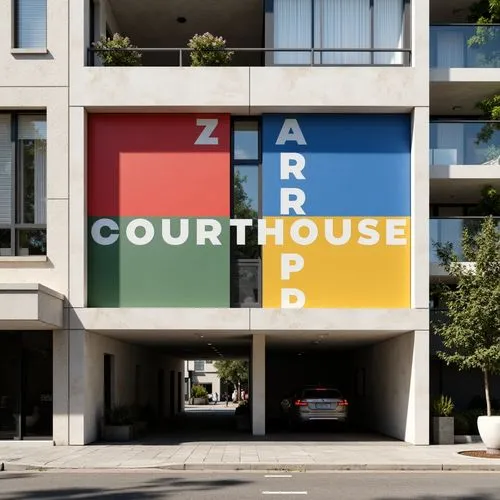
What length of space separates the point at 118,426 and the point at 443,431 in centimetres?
856

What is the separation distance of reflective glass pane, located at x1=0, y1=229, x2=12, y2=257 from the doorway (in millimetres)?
2109

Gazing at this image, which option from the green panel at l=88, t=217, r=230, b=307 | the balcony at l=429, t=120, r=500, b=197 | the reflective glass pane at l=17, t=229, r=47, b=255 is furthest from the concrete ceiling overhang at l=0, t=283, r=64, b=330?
the balcony at l=429, t=120, r=500, b=197

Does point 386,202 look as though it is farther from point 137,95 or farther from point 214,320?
point 137,95

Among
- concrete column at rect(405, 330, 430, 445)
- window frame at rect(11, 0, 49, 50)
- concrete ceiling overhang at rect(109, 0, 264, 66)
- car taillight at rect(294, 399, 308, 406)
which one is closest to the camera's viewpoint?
concrete column at rect(405, 330, 430, 445)

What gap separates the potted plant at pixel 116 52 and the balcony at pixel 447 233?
368 inches

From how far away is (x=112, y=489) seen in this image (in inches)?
536

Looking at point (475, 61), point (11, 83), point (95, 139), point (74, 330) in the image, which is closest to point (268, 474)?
point (74, 330)

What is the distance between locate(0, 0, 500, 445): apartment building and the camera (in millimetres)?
20906

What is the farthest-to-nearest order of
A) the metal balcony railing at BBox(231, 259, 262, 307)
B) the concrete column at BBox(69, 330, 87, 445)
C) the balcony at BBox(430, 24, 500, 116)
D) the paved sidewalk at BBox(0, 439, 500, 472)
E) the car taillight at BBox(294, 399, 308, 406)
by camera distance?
the car taillight at BBox(294, 399, 308, 406) < the balcony at BBox(430, 24, 500, 116) < the metal balcony railing at BBox(231, 259, 262, 307) < the concrete column at BBox(69, 330, 87, 445) < the paved sidewalk at BBox(0, 439, 500, 472)

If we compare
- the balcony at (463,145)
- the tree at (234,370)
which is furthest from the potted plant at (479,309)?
the tree at (234,370)

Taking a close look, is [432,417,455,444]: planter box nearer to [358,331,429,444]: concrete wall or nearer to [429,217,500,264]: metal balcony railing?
[358,331,429,444]: concrete wall

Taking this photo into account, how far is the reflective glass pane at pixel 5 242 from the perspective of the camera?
21.0 meters

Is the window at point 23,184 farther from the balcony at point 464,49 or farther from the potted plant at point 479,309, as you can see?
the balcony at point 464,49

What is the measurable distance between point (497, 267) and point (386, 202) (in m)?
3.33
